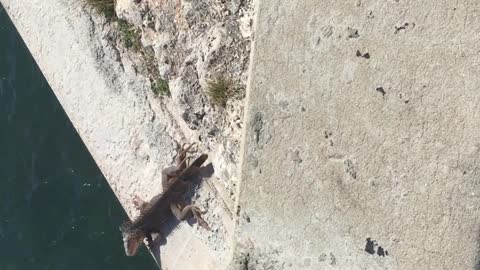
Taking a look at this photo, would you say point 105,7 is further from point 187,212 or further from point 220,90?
point 187,212

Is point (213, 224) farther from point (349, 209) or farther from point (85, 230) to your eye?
point (85, 230)

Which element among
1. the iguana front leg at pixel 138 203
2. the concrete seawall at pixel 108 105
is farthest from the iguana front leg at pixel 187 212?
the iguana front leg at pixel 138 203

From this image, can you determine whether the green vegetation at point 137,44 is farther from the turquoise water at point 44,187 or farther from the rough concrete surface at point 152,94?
the turquoise water at point 44,187

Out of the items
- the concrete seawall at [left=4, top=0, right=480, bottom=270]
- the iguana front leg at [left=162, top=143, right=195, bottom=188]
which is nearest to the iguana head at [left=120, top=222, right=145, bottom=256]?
the iguana front leg at [left=162, top=143, right=195, bottom=188]

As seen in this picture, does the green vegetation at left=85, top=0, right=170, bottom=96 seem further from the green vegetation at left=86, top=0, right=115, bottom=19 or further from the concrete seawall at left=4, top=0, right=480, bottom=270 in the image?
the concrete seawall at left=4, top=0, right=480, bottom=270

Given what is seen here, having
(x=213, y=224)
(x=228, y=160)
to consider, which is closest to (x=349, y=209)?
(x=228, y=160)

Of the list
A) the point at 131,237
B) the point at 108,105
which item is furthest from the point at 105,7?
the point at 131,237
